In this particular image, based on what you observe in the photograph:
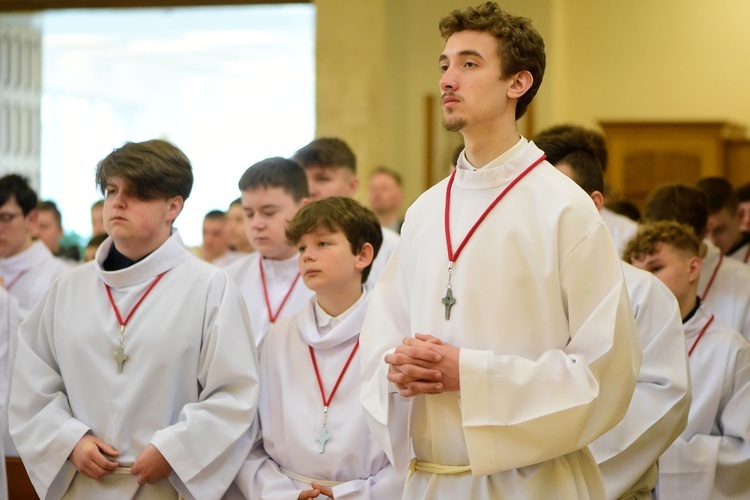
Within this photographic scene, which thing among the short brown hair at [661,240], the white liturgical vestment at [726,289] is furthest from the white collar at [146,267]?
the white liturgical vestment at [726,289]

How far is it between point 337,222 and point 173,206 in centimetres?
60

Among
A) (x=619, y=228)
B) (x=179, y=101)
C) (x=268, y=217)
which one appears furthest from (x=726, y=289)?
(x=179, y=101)

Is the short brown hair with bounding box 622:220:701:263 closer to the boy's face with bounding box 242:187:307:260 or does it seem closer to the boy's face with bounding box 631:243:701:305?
the boy's face with bounding box 631:243:701:305

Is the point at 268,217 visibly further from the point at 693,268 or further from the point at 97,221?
the point at 97,221

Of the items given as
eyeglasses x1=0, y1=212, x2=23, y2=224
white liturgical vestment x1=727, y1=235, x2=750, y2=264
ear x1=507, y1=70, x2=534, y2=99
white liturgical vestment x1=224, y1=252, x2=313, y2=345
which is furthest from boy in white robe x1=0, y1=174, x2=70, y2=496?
white liturgical vestment x1=727, y1=235, x2=750, y2=264

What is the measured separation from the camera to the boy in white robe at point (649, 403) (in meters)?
3.46

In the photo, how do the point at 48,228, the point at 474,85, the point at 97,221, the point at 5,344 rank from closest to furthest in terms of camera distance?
the point at 474,85 → the point at 5,344 → the point at 97,221 → the point at 48,228

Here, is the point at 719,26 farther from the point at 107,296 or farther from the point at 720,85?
the point at 107,296

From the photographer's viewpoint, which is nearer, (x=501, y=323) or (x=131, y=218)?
(x=501, y=323)

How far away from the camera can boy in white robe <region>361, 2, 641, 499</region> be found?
2652 millimetres

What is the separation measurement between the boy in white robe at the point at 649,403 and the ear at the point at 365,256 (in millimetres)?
859

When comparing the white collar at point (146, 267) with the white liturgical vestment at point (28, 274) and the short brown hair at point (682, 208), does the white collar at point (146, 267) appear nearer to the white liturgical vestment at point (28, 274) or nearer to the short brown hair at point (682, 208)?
the white liturgical vestment at point (28, 274)

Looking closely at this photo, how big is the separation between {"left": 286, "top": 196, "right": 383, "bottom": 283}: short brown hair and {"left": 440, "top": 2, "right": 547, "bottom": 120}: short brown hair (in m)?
1.10

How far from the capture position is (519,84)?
286 cm
